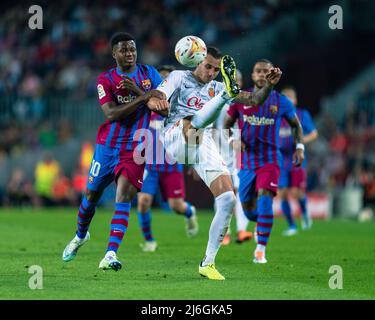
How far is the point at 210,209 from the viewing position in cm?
2445

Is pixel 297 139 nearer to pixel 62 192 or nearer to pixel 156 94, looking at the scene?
pixel 156 94

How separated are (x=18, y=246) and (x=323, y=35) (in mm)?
16633

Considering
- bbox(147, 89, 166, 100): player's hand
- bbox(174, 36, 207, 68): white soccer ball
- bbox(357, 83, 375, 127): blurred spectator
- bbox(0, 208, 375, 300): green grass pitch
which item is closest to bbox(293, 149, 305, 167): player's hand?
bbox(0, 208, 375, 300): green grass pitch

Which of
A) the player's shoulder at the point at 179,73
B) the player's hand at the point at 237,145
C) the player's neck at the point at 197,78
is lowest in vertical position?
the player's hand at the point at 237,145

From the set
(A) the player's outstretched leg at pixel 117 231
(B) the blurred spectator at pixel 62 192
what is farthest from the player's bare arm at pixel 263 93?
(B) the blurred spectator at pixel 62 192

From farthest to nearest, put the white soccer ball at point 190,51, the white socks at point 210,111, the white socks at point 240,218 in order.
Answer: the white socks at point 240,218 < the white soccer ball at point 190,51 < the white socks at point 210,111

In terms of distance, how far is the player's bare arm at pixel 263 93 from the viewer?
968cm

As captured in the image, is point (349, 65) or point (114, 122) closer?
point (114, 122)

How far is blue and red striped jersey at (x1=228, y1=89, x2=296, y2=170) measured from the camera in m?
12.5

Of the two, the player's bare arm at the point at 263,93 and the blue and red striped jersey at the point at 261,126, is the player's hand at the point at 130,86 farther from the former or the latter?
the blue and red striped jersey at the point at 261,126

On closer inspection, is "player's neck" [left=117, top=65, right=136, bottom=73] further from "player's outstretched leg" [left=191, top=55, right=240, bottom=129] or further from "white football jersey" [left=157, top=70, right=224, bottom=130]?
"player's outstretched leg" [left=191, top=55, right=240, bottom=129]

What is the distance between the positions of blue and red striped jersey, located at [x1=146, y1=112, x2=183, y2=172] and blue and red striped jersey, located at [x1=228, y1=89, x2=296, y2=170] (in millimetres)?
1364

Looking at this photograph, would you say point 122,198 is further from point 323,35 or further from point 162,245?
point 323,35
